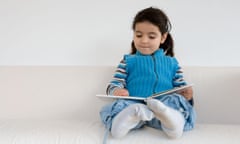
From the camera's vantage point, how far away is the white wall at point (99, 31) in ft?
5.58

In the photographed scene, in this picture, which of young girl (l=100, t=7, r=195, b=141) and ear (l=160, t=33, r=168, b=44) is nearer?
young girl (l=100, t=7, r=195, b=141)

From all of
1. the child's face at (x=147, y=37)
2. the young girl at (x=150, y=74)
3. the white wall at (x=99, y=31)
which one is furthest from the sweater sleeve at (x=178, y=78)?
the white wall at (x=99, y=31)

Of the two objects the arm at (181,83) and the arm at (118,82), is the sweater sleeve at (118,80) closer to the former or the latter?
the arm at (118,82)

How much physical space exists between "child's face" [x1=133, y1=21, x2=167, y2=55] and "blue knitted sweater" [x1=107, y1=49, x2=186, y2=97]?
0.03 m

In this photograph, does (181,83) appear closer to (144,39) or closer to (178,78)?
(178,78)

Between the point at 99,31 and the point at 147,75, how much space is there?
443mm

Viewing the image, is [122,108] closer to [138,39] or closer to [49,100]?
[138,39]

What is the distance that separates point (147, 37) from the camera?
1397 mm

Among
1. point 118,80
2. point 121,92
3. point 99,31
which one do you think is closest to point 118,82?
point 118,80

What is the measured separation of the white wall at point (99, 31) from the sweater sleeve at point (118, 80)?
0.26 metres

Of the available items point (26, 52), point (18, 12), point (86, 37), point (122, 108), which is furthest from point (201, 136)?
point (18, 12)

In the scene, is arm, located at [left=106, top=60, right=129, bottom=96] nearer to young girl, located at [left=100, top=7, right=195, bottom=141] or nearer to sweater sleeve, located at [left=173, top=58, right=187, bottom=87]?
young girl, located at [left=100, top=7, right=195, bottom=141]

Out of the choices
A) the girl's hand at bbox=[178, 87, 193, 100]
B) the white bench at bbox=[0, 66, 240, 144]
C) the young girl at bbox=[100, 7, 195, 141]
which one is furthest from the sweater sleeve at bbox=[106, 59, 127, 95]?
the girl's hand at bbox=[178, 87, 193, 100]

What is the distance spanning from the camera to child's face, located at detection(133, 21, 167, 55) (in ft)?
4.56
